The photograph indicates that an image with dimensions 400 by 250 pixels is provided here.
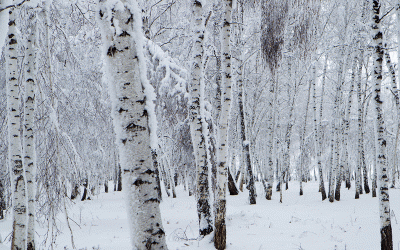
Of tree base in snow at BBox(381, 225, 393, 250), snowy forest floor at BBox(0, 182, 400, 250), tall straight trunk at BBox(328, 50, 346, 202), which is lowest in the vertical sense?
snowy forest floor at BBox(0, 182, 400, 250)

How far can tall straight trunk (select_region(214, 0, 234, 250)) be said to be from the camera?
5.21 m

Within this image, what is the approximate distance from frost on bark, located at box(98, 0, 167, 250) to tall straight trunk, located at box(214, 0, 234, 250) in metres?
3.48

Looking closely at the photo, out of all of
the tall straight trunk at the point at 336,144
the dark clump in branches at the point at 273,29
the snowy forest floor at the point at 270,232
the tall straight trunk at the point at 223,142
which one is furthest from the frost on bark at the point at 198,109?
the tall straight trunk at the point at 336,144

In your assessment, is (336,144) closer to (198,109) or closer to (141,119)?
(198,109)

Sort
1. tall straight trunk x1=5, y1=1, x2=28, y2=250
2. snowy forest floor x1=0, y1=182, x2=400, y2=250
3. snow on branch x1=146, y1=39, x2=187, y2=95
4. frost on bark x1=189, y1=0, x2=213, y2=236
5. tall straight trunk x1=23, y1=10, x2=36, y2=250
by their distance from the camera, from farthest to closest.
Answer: snow on branch x1=146, y1=39, x2=187, y2=95 < frost on bark x1=189, y1=0, x2=213, y2=236 < snowy forest floor x1=0, y1=182, x2=400, y2=250 < tall straight trunk x1=23, y1=10, x2=36, y2=250 < tall straight trunk x1=5, y1=1, x2=28, y2=250

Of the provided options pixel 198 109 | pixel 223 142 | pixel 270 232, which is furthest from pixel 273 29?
pixel 270 232

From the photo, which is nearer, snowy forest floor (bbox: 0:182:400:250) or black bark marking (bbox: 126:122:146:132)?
black bark marking (bbox: 126:122:146:132)

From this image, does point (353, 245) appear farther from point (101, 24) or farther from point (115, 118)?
point (101, 24)

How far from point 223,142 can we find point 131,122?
3.73 meters

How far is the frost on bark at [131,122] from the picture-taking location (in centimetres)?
183

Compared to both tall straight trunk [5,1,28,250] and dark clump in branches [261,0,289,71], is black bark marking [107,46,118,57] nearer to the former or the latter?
tall straight trunk [5,1,28,250]

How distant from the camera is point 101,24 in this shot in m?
1.93

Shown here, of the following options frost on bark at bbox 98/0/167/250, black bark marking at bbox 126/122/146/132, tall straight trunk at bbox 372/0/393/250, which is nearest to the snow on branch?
tall straight trunk at bbox 372/0/393/250

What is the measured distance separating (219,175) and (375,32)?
405 centimetres
